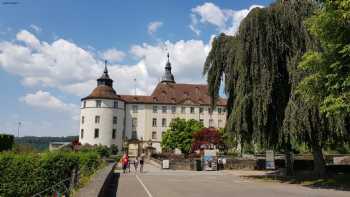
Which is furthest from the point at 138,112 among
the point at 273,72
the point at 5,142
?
the point at 273,72

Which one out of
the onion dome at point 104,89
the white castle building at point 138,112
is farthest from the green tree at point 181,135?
the onion dome at point 104,89

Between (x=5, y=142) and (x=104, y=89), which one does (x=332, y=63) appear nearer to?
(x=5, y=142)

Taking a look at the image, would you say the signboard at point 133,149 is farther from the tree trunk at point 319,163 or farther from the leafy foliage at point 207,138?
the tree trunk at point 319,163

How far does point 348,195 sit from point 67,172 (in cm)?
1409

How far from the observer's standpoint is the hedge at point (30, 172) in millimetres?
20320

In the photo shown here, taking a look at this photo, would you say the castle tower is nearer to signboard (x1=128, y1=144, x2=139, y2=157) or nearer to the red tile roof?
signboard (x1=128, y1=144, x2=139, y2=157)

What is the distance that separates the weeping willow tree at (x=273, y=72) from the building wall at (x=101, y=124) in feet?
192

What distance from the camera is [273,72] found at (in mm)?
22203

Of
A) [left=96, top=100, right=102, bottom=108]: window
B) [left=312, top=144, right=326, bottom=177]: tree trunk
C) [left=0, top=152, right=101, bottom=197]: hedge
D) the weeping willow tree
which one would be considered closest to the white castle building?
[left=96, top=100, right=102, bottom=108]: window

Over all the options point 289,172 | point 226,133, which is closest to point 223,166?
point 289,172

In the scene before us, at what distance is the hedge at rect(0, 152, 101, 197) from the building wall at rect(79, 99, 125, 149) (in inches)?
2271

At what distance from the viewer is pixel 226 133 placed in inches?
966

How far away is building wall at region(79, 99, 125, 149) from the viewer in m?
79.1

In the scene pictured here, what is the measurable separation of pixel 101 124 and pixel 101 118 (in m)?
1.20
